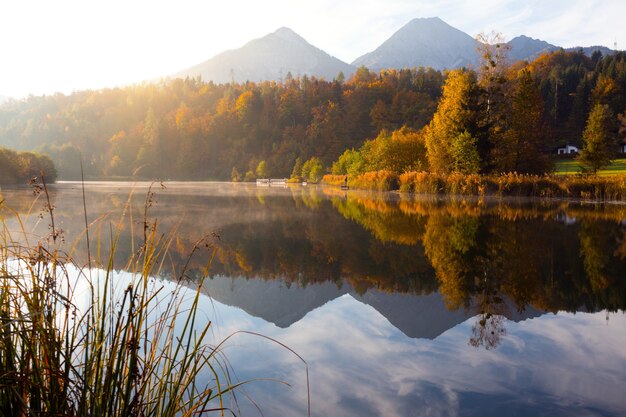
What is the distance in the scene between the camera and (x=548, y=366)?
446 cm

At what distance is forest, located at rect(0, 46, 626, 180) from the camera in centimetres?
3175

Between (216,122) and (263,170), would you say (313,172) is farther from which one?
(216,122)

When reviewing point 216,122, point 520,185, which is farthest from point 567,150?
point 216,122

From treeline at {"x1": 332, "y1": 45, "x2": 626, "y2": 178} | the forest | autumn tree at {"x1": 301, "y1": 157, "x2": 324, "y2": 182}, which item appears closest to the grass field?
treeline at {"x1": 332, "y1": 45, "x2": 626, "y2": 178}

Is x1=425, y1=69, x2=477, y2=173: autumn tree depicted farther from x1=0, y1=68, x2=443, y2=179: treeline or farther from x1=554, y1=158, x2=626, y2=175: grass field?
x1=0, y1=68, x2=443, y2=179: treeline

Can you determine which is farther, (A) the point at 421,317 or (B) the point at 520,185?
(B) the point at 520,185

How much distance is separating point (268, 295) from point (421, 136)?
122 feet

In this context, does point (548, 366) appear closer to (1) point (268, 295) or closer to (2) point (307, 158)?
(1) point (268, 295)

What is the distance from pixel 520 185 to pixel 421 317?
24.2m

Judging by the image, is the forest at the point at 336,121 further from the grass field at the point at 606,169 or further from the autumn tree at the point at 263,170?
the grass field at the point at 606,169

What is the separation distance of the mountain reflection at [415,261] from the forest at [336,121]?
55.7 feet

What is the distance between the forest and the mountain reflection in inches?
669

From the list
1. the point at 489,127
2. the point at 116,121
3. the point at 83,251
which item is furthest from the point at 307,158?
the point at 83,251

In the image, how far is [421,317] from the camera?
5965mm
